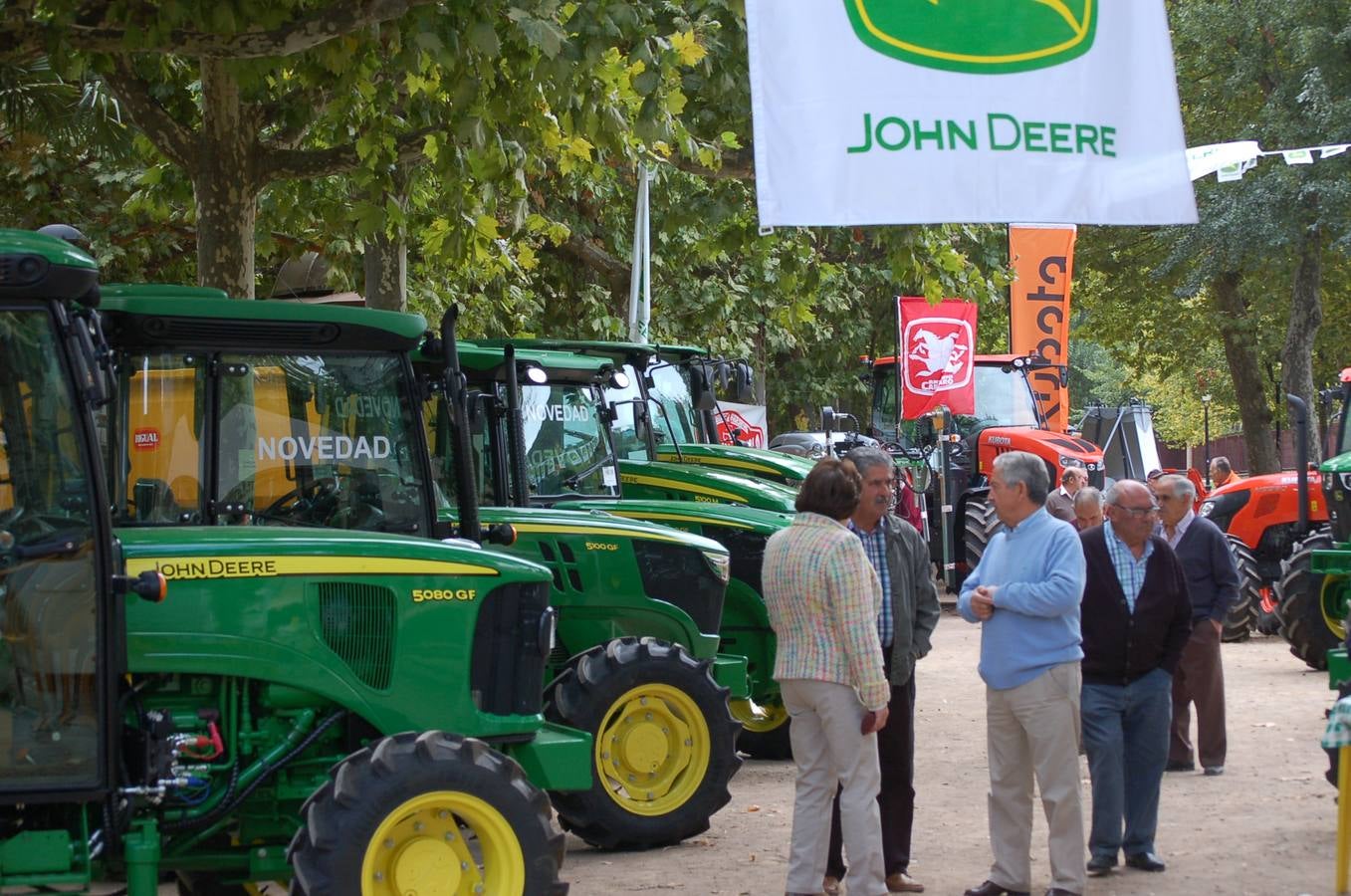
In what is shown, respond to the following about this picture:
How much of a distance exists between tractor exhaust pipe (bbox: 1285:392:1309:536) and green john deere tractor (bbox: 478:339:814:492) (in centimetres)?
392

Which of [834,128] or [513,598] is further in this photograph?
[513,598]

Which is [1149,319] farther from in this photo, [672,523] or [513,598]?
[513,598]

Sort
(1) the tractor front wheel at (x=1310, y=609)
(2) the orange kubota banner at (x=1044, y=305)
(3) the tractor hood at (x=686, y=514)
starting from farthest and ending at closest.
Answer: (2) the orange kubota banner at (x=1044, y=305) → (1) the tractor front wheel at (x=1310, y=609) → (3) the tractor hood at (x=686, y=514)

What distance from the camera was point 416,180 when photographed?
16.2 meters

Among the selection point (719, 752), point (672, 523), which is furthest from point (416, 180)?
point (719, 752)

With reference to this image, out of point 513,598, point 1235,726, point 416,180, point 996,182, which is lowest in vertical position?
point 1235,726

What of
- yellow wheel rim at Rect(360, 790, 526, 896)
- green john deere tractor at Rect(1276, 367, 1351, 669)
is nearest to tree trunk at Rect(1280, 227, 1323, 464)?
green john deere tractor at Rect(1276, 367, 1351, 669)

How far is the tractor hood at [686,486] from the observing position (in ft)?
44.3

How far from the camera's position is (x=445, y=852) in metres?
6.36

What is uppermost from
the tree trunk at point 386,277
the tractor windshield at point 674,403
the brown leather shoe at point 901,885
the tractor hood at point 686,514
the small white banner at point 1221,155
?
the small white banner at point 1221,155

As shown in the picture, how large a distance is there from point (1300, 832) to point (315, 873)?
542cm

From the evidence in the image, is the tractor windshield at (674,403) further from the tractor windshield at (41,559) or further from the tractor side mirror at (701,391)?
the tractor windshield at (41,559)

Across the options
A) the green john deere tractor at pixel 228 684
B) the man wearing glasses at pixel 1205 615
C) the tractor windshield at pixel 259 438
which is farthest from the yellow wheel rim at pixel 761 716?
the green john deere tractor at pixel 228 684

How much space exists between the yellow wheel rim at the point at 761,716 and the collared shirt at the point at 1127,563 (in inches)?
150
